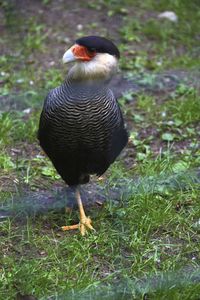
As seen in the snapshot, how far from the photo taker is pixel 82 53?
3.53 m

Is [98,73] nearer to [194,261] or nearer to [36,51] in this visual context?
[194,261]

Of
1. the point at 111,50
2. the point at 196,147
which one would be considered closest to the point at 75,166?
the point at 111,50

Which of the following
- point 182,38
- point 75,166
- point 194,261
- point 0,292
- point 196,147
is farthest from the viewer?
point 182,38

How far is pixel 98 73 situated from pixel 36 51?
8.46 feet

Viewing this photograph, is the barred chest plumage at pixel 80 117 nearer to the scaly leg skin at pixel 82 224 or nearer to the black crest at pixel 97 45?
the black crest at pixel 97 45

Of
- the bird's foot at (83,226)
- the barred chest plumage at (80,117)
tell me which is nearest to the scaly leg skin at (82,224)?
the bird's foot at (83,226)

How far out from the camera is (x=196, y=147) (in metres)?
4.75

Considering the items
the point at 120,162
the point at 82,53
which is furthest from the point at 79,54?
the point at 120,162

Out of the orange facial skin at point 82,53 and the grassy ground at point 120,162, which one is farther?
the orange facial skin at point 82,53

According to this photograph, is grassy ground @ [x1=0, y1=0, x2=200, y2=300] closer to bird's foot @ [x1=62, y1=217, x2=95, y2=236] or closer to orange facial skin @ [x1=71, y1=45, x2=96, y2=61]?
bird's foot @ [x1=62, y1=217, x2=95, y2=236]

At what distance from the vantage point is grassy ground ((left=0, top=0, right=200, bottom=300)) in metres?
3.28

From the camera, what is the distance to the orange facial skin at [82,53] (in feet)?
11.6

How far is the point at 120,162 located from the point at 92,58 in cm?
117

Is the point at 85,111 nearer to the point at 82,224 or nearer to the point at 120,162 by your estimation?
the point at 82,224
